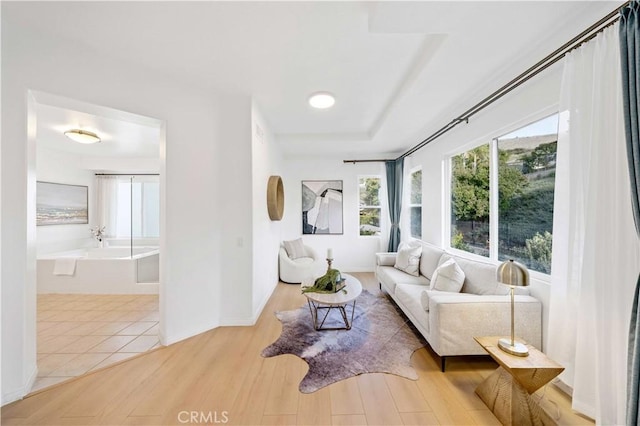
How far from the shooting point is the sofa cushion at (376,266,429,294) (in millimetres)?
3179

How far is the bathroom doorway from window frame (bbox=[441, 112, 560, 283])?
3559mm

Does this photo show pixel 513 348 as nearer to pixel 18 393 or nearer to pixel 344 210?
pixel 18 393

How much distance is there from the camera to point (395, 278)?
3287mm

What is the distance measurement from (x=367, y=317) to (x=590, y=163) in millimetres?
2499

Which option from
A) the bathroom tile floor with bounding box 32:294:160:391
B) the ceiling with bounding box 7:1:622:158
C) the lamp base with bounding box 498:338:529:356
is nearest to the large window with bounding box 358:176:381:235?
the ceiling with bounding box 7:1:622:158

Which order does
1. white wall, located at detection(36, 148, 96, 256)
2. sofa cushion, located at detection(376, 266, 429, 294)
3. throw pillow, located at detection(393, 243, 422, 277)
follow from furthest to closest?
white wall, located at detection(36, 148, 96, 256), throw pillow, located at detection(393, 243, 422, 277), sofa cushion, located at detection(376, 266, 429, 294)

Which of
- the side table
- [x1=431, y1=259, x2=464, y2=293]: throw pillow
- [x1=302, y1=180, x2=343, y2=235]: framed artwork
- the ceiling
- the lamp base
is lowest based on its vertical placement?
the side table

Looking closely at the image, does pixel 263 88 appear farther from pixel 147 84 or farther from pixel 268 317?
pixel 268 317

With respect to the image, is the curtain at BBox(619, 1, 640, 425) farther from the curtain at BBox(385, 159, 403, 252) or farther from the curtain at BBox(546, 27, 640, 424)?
the curtain at BBox(385, 159, 403, 252)

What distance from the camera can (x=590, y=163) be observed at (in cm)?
145

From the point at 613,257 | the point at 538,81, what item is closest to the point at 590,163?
the point at 613,257

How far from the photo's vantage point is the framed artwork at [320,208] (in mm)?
5262

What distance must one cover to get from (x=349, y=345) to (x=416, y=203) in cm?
321

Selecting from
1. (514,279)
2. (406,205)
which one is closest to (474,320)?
(514,279)
